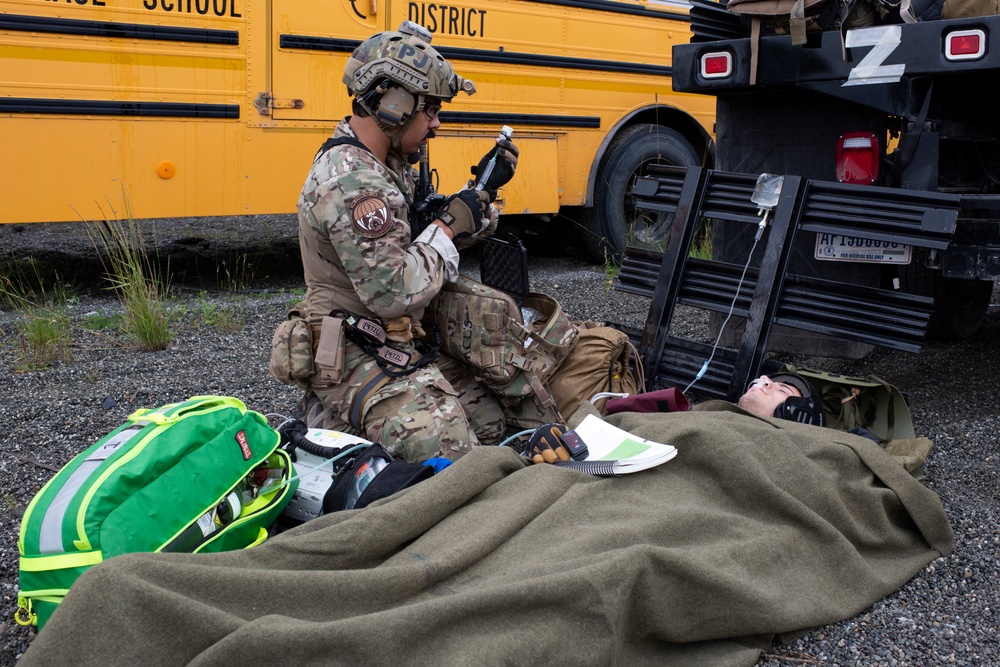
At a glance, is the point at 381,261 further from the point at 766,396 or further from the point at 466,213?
the point at 766,396

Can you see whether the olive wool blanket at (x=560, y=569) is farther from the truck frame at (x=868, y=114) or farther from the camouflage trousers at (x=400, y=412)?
the truck frame at (x=868, y=114)

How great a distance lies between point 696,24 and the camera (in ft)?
14.6

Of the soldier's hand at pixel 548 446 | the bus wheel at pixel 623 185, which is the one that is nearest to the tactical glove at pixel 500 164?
the soldier's hand at pixel 548 446

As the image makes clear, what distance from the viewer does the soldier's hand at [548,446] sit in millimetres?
2783

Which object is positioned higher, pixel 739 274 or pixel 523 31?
pixel 523 31

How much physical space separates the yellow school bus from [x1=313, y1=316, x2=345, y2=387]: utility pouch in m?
3.13

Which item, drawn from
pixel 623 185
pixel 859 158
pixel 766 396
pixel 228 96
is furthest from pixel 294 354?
pixel 623 185

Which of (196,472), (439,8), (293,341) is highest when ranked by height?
(439,8)

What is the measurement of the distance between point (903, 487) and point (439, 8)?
15.8 ft

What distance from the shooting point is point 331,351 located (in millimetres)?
3176

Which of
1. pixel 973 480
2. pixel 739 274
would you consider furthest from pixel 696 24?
pixel 973 480

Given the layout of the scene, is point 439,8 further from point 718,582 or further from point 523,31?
point 718,582

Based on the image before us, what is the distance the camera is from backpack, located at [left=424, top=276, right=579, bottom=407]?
358 centimetres

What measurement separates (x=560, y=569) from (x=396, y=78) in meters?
1.77
